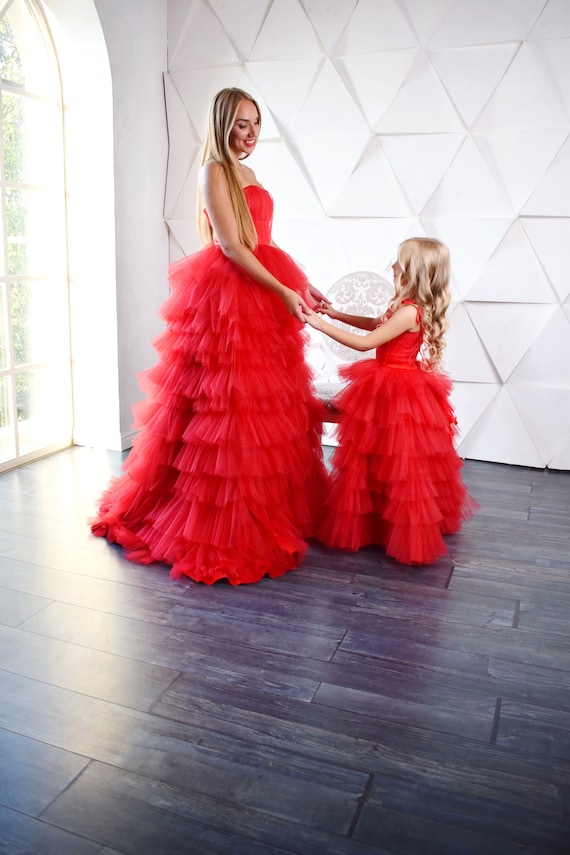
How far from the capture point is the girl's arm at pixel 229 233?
8.56 feet

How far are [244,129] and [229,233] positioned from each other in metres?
0.37

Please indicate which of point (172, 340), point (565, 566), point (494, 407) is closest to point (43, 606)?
point (172, 340)

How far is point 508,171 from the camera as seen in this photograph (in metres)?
3.72

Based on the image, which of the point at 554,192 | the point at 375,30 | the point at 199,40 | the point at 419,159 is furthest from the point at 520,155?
the point at 199,40

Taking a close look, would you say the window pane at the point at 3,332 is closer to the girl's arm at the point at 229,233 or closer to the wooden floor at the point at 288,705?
the wooden floor at the point at 288,705

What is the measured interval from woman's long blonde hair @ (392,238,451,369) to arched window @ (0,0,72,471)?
198 centimetres

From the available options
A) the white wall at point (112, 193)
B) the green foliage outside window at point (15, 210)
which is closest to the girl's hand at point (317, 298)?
the white wall at point (112, 193)

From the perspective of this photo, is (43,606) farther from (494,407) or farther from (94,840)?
(494,407)

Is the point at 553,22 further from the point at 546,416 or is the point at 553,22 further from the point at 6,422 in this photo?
the point at 6,422

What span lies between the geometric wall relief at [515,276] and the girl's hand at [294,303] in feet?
5.26

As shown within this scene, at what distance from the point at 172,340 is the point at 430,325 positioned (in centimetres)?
98

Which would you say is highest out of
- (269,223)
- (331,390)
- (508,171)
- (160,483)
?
(508,171)

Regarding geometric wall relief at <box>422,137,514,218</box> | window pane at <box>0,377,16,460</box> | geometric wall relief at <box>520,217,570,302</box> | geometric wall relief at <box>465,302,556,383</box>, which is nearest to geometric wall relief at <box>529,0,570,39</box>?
geometric wall relief at <box>422,137,514,218</box>

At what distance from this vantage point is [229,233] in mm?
2625
